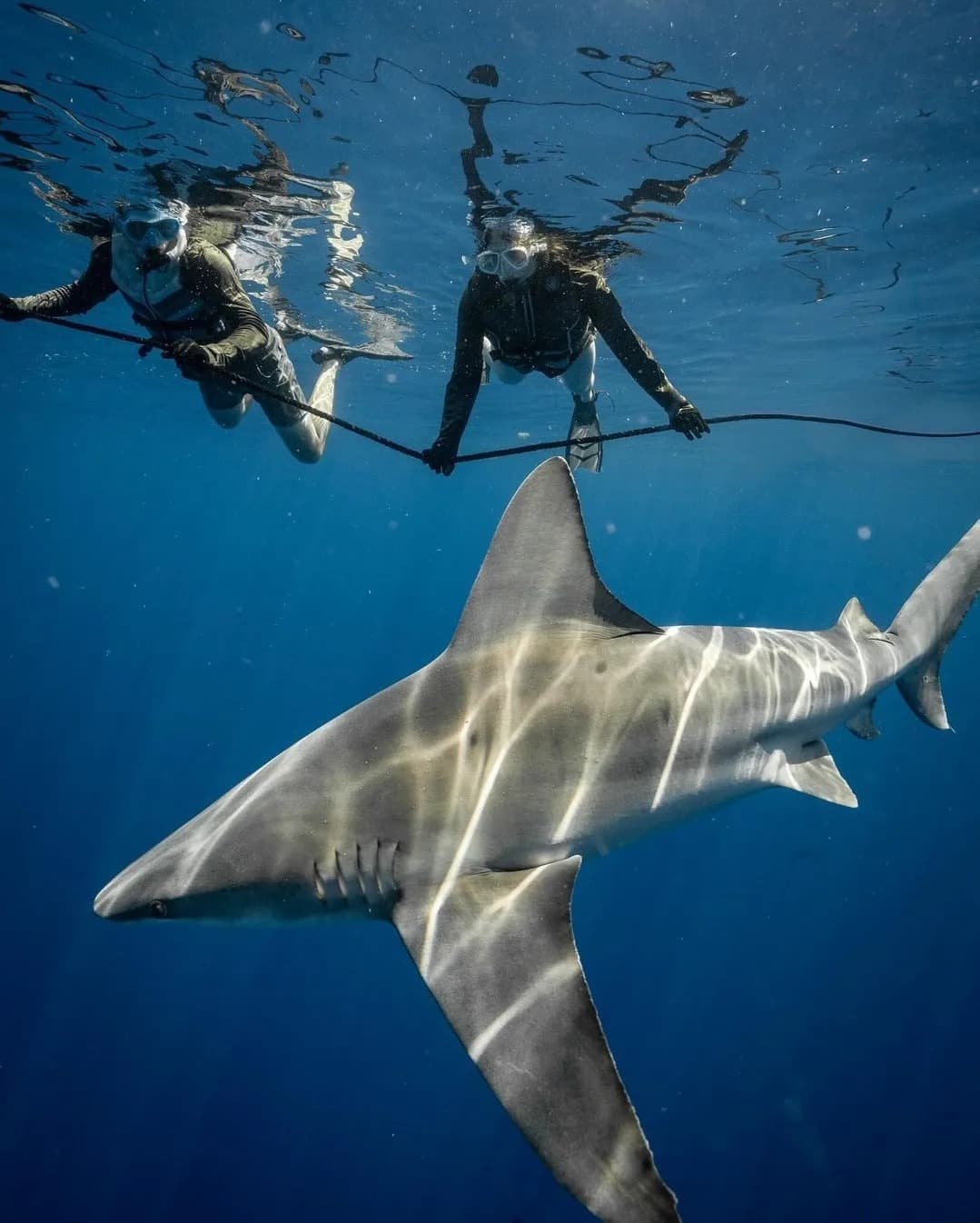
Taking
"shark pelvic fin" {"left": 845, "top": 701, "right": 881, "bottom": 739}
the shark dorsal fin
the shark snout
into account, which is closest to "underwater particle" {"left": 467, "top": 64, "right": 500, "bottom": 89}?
the shark dorsal fin

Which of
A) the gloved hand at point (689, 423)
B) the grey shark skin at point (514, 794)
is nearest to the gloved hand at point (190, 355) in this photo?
the grey shark skin at point (514, 794)

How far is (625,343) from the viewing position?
7.77 meters

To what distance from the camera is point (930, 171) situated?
35.9 feet

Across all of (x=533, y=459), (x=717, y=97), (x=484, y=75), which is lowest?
(x=533, y=459)

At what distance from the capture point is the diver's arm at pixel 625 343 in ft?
24.2

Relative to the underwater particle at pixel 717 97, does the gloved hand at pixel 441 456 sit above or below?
below

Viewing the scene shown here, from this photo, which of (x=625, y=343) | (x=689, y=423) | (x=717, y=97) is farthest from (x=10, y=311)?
Answer: (x=717, y=97)

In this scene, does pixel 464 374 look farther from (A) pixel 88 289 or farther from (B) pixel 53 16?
(B) pixel 53 16

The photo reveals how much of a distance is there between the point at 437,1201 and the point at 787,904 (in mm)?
15882

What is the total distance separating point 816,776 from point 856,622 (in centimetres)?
138

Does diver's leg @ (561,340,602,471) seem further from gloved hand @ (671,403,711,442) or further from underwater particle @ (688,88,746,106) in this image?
underwater particle @ (688,88,746,106)

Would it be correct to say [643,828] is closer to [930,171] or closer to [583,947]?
[930,171]

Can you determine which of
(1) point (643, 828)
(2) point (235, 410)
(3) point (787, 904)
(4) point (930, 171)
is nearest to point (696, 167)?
(4) point (930, 171)

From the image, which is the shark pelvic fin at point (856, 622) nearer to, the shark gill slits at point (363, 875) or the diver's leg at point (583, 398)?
the shark gill slits at point (363, 875)
